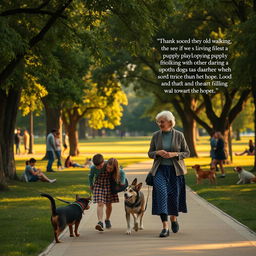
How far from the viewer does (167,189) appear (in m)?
9.81

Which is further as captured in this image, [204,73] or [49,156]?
[204,73]

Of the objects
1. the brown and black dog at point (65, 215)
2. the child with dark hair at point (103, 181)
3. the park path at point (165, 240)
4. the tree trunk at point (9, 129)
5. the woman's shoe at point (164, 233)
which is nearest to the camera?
the park path at point (165, 240)

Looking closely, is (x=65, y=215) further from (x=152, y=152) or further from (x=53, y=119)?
(x=53, y=119)

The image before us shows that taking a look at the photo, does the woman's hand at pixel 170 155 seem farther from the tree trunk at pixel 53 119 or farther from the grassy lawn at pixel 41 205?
the tree trunk at pixel 53 119

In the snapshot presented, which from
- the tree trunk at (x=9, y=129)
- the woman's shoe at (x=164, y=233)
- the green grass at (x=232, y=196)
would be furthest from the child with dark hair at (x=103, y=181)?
the tree trunk at (x=9, y=129)

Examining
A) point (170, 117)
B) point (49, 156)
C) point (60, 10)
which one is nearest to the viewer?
point (170, 117)

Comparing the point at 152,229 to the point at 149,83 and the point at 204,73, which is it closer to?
the point at 204,73

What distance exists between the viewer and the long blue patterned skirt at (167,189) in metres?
9.68

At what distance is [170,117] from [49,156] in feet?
60.2

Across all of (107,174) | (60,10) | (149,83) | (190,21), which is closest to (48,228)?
(107,174)

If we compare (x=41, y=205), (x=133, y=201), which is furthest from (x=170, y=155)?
(x=41, y=205)

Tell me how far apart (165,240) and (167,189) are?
3.13ft

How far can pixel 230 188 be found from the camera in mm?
18906

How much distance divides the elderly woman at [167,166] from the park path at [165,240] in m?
0.49
